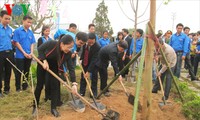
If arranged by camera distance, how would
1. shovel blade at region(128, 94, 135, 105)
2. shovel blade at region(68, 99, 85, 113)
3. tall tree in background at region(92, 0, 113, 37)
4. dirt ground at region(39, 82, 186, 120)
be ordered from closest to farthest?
dirt ground at region(39, 82, 186, 120), shovel blade at region(68, 99, 85, 113), shovel blade at region(128, 94, 135, 105), tall tree in background at region(92, 0, 113, 37)

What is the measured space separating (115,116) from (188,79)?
19.8 feet

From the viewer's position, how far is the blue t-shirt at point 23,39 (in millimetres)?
5387

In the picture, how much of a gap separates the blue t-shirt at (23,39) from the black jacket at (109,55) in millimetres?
1594

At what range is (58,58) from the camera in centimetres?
396

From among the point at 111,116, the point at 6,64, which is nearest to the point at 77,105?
the point at 111,116

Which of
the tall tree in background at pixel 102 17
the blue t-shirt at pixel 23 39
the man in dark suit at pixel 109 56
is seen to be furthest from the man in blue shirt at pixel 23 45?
the tall tree in background at pixel 102 17

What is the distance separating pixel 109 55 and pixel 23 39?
192 centimetres

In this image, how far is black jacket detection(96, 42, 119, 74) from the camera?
17.1 feet

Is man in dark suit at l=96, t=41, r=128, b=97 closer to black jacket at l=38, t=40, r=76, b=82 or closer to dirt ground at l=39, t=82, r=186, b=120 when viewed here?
dirt ground at l=39, t=82, r=186, b=120

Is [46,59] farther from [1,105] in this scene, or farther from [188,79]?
[188,79]

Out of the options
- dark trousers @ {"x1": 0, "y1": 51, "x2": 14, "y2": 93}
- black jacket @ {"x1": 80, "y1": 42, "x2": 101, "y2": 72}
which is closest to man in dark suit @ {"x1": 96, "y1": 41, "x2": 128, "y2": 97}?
black jacket @ {"x1": 80, "y1": 42, "x2": 101, "y2": 72}

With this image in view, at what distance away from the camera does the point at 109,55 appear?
5285mm

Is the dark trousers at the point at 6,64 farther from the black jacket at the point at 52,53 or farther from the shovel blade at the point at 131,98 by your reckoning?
the shovel blade at the point at 131,98

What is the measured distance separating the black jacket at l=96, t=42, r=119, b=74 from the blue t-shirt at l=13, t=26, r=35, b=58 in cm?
159
